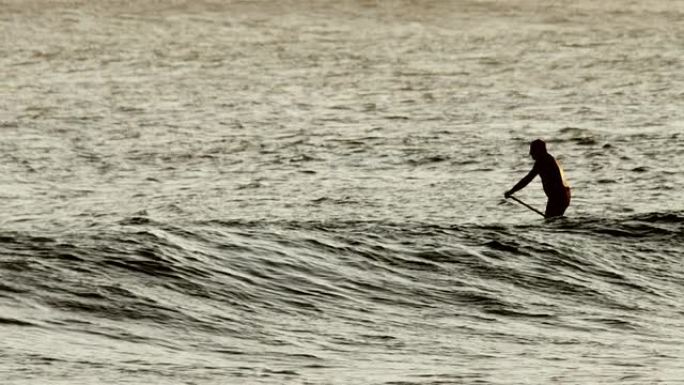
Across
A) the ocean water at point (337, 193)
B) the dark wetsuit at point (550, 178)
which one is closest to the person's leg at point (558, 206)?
the dark wetsuit at point (550, 178)

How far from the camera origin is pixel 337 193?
23.7 meters

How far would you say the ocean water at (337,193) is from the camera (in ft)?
41.4

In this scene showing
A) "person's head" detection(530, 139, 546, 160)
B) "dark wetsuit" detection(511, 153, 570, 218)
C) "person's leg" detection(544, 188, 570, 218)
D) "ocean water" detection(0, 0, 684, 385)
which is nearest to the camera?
"ocean water" detection(0, 0, 684, 385)

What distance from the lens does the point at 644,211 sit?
20797mm

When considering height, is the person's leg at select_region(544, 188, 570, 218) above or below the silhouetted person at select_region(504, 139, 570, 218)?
below

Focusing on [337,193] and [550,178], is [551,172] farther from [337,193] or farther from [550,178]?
[337,193]

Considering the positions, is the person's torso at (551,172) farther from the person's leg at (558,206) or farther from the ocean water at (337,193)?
the ocean water at (337,193)

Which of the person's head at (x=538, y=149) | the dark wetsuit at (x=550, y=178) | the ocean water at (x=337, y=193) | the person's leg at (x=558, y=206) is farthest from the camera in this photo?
the person's leg at (x=558, y=206)

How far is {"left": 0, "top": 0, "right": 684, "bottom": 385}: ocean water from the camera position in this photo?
496 inches

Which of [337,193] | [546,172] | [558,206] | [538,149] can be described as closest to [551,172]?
[546,172]

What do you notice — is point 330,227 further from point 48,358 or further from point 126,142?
point 126,142

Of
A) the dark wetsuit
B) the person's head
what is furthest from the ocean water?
the person's head

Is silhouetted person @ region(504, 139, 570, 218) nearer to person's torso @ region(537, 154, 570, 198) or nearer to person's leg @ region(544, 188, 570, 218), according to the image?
person's torso @ region(537, 154, 570, 198)

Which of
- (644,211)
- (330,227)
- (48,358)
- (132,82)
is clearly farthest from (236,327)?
(132,82)
